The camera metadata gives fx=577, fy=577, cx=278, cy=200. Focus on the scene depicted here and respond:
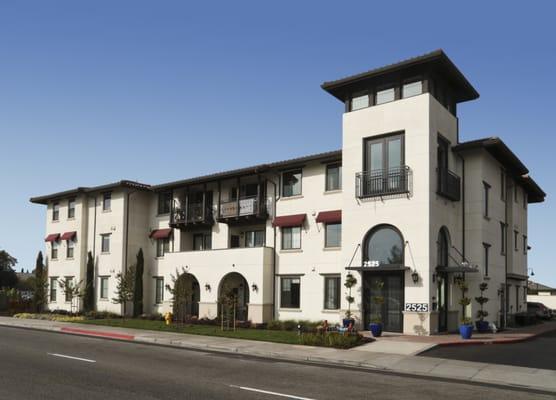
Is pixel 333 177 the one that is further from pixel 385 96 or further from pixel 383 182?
pixel 385 96

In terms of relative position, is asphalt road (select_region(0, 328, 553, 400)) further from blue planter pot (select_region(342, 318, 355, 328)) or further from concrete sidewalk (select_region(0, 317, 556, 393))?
blue planter pot (select_region(342, 318, 355, 328))

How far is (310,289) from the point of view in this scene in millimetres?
30516

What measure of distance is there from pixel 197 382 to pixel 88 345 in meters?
10.2

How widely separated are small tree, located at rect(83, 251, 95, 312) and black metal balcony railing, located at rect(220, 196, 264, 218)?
13725mm

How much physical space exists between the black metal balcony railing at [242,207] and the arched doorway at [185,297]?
4.74 meters

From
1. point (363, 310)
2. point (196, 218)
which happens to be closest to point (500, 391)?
point (363, 310)

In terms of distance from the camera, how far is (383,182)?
26.2 metres

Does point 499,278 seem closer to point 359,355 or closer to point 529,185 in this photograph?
point 529,185

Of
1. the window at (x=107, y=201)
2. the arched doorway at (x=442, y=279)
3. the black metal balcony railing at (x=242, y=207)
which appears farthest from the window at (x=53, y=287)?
the arched doorway at (x=442, y=279)

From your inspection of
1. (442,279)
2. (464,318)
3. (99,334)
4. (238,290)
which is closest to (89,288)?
(238,290)

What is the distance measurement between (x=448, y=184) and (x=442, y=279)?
438 cm

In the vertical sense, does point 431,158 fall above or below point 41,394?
above

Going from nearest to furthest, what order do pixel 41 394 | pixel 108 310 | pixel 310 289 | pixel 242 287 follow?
pixel 41 394
pixel 310 289
pixel 242 287
pixel 108 310

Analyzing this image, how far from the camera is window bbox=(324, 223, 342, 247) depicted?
1176 inches
